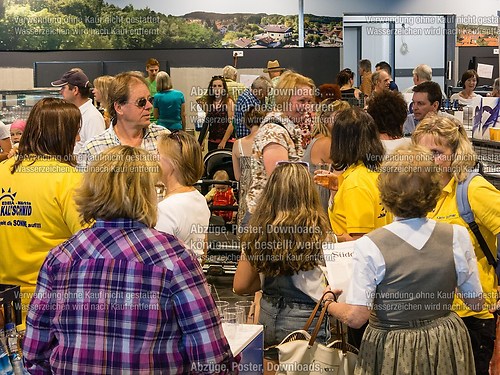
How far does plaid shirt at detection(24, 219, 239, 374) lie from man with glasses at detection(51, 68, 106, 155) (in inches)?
135

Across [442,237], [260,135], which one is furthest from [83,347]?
[260,135]

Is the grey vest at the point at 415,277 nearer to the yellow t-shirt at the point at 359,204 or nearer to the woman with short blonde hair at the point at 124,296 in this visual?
the woman with short blonde hair at the point at 124,296

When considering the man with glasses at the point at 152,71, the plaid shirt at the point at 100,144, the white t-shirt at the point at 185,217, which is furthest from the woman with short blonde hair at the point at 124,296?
the man with glasses at the point at 152,71

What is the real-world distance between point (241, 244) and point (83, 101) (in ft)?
8.43

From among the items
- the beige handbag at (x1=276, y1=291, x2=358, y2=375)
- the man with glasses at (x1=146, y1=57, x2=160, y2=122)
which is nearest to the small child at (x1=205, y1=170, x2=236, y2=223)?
the man with glasses at (x1=146, y1=57, x2=160, y2=122)

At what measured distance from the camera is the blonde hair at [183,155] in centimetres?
394

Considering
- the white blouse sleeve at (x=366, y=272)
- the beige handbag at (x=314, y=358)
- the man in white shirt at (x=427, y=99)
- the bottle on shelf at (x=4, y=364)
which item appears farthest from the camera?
the man in white shirt at (x=427, y=99)

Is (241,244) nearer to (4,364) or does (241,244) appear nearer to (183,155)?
(183,155)

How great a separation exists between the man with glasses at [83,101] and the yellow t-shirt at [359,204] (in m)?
2.29

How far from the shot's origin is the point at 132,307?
2338 millimetres

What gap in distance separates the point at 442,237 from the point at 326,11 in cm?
1236

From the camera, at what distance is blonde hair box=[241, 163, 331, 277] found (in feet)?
11.8

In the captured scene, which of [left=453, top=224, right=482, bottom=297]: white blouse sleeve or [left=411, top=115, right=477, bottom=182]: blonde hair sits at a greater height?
[left=411, top=115, right=477, bottom=182]: blonde hair

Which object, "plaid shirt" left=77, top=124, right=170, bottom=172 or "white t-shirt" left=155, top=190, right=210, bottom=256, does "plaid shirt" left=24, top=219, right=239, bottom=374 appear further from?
"plaid shirt" left=77, top=124, right=170, bottom=172
